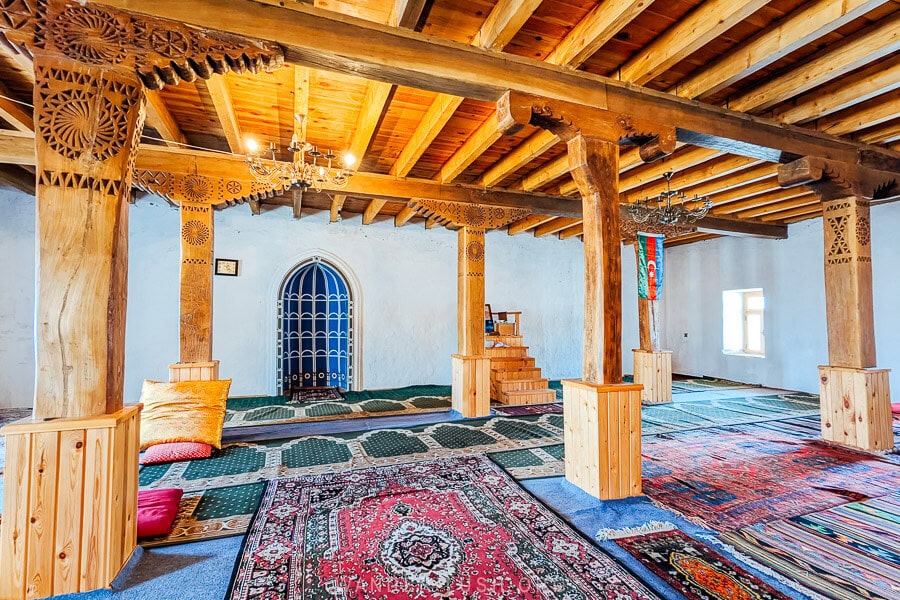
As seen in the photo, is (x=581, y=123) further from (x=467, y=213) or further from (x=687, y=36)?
(x=467, y=213)

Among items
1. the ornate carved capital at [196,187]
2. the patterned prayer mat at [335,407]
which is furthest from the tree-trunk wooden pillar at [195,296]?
the patterned prayer mat at [335,407]

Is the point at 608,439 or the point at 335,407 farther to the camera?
the point at 335,407

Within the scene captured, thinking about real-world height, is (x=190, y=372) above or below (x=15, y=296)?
below

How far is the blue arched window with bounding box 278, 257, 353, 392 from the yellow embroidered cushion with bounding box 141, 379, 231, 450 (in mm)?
3242

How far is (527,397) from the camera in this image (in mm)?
6328

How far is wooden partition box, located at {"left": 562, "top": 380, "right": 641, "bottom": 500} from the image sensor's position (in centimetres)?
288

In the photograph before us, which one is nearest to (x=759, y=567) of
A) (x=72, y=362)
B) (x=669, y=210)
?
(x=72, y=362)

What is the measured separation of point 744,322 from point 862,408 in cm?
507

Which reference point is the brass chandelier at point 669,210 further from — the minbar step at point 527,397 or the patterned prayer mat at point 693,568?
the patterned prayer mat at point 693,568

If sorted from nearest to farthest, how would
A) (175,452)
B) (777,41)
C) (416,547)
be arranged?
(416,547) → (777,41) → (175,452)

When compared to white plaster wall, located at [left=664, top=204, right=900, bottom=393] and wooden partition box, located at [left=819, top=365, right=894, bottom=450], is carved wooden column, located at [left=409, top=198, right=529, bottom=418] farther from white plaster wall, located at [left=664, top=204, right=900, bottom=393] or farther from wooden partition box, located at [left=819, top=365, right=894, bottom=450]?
white plaster wall, located at [left=664, top=204, right=900, bottom=393]

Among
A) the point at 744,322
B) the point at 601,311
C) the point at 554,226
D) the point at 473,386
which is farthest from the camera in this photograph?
the point at 744,322

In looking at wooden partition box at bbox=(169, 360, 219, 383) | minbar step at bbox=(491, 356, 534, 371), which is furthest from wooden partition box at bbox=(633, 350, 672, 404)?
wooden partition box at bbox=(169, 360, 219, 383)

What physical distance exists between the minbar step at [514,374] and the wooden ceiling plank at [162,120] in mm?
5020
